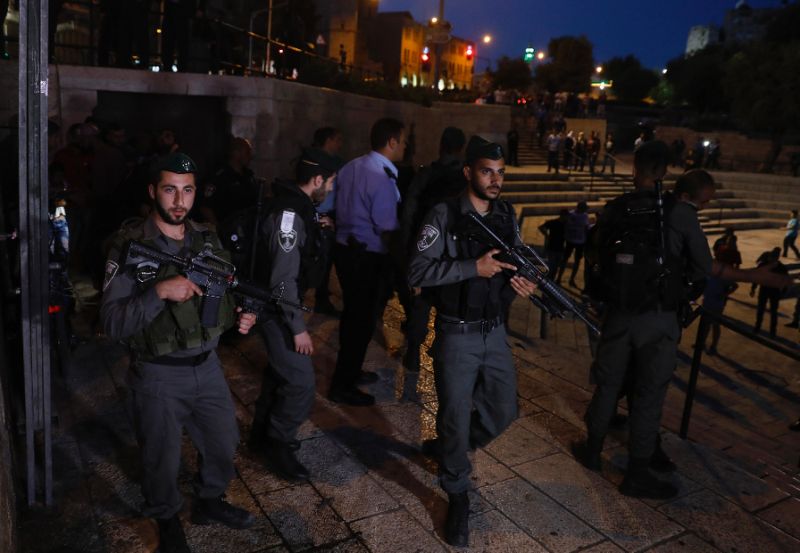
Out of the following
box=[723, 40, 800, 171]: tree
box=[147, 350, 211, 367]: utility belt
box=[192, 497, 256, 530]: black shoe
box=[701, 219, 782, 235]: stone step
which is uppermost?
box=[723, 40, 800, 171]: tree

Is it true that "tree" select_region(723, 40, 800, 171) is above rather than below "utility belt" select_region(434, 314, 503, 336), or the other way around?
above

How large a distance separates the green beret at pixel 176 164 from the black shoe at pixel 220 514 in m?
1.60

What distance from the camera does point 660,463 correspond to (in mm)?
4113

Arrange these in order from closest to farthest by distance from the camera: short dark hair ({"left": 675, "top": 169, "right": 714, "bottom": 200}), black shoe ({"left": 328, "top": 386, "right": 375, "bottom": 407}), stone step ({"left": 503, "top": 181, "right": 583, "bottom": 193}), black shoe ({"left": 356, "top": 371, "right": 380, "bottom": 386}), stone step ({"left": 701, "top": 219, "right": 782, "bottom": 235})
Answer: short dark hair ({"left": 675, "top": 169, "right": 714, "bottom": 200}) < black shoe ({"left": 328, "top": 386, "right": 375, "bottom": 407}) < black shoe ({"left": 356, "top": 371, "right": 380, "bottom": 386}) < stone step ({"left": 503, "top": 181, "right": 583, "bottom": 193}) < stone step ({"left": 701, "top": 219, "right": 782, "bottom": 235})

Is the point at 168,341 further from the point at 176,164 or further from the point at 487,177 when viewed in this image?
the point at 487,177

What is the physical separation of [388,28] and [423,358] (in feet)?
185

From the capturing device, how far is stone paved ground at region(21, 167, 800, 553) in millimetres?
3211

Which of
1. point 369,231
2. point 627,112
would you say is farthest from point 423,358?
point 627,112

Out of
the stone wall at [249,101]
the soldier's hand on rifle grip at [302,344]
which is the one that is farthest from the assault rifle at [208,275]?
the stone wall at [249,101]

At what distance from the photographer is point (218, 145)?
36.3 feet

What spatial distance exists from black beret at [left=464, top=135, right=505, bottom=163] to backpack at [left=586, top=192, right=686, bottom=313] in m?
0.97

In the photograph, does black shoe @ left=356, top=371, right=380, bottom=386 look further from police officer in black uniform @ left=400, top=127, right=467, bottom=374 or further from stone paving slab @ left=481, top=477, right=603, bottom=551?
stone paving slab @ left=481, top=477, right=603, bottom=551

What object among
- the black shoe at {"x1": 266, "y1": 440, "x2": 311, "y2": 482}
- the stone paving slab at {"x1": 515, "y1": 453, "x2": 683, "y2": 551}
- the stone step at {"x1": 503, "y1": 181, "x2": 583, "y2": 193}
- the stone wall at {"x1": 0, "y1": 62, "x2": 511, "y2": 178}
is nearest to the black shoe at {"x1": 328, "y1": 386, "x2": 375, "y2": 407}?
the black shoe at {"x1": 266, "y1": 440, "x2": 311, "y2": 482}

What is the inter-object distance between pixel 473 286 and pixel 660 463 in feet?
6.25
